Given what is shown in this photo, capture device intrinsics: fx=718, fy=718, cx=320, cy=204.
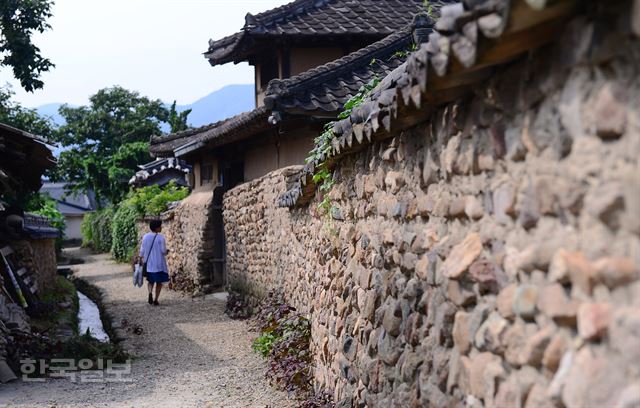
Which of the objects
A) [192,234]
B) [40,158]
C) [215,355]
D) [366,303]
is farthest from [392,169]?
[192,234]

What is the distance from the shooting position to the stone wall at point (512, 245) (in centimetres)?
184

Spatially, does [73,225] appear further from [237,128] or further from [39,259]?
[237,128]

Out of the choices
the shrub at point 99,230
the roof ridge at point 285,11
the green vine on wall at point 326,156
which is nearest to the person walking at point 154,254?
the roof ridge at point 285,11

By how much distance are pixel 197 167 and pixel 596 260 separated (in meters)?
17.1

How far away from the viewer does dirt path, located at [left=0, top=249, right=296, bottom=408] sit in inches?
264

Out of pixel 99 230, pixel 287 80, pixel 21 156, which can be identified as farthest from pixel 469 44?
pixel 99 230

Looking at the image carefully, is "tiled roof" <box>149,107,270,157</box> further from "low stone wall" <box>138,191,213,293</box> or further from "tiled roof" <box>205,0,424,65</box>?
"low stone wall" <box>138,191,213,293</box>

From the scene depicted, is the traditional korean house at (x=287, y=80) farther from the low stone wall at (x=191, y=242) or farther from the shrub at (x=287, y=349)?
the shrub at (x=287, y=349)

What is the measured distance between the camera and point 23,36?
1490 cm

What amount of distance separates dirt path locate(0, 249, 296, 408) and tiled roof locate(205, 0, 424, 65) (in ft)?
16.6

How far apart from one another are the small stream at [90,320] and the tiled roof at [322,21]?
5603 millimetres

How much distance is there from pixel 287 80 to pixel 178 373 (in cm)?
437

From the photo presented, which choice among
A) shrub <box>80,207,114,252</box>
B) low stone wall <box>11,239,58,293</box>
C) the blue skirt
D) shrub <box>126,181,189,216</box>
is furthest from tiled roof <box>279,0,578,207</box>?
shrub <box>80,207,114,252</box>

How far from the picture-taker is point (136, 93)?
43.9 meters
